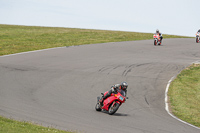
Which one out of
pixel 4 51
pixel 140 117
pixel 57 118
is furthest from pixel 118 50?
pixel 57 118

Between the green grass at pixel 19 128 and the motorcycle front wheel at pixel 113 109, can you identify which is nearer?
the green grass at pixel 19 128

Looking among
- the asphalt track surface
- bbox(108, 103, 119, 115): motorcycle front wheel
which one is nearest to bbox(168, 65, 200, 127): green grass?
the asphalt track surface

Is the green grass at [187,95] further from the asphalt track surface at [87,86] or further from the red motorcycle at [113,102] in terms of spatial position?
the red motorcycle at [113,102]

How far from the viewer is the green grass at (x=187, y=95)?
15.1 m

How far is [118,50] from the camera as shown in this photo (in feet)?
110

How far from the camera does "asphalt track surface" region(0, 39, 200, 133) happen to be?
37.9 feet

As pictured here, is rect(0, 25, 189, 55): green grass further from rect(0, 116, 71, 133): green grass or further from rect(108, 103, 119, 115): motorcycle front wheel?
rect(0, 116, 71, 133): green grass

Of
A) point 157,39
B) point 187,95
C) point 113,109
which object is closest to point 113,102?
point 113,109

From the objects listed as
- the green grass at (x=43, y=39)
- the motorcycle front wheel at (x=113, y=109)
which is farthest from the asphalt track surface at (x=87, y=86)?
the green grass at (x=43, y=39)

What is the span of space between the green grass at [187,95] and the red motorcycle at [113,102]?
3296 mm

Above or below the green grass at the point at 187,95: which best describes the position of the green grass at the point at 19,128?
above

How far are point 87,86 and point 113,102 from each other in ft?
17.3

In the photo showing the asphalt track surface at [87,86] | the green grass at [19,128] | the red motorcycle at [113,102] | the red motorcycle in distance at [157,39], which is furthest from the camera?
the red motorcycle in distance at [157,39]

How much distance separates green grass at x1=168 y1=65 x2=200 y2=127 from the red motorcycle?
330 centimetres
